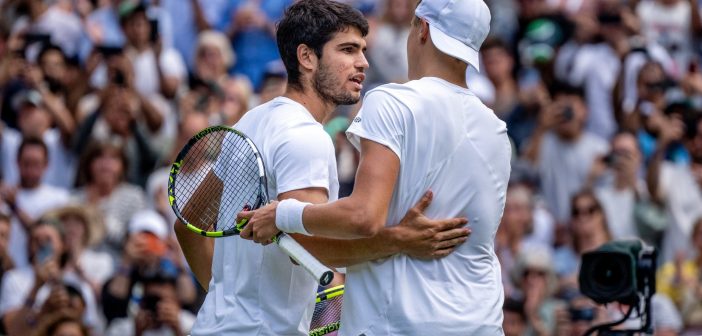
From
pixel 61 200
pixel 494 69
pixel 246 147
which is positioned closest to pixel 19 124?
pixel 61 200

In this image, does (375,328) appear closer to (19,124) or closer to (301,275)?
(301,275)

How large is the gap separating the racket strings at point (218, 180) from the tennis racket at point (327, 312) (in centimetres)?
64

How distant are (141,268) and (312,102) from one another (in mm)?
4897

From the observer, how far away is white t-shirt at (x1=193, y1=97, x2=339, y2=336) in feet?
19.1

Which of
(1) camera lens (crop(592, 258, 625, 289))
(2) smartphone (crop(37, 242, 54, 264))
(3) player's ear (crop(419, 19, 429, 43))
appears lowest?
(2) smartphone (crop(37, 242, 54, 264))

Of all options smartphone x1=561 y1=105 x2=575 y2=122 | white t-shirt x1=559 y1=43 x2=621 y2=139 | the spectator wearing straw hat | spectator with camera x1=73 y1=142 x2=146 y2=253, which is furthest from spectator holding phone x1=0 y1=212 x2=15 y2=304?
white t-shirt x1=559 y1=43 x2=621 y2=139

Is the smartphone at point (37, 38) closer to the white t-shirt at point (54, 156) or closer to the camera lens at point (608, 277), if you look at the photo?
the white t-shirt at point (54, 156)

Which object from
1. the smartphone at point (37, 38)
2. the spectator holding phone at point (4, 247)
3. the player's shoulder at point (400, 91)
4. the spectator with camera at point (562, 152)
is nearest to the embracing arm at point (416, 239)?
the player's shoulder at point (400, 91)

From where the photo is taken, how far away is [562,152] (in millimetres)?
13195

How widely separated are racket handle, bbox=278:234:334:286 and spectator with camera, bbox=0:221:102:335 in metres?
4.63

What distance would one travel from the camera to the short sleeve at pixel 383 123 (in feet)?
18.3

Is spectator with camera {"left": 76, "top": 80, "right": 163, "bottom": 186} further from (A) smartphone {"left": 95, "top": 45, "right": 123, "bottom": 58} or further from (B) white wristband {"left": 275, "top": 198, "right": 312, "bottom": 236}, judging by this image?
(B) white wristband {"left": 275, "top": 198, "right": 312, "bottom": 236}

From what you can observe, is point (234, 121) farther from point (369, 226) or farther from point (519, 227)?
point (369, 226)

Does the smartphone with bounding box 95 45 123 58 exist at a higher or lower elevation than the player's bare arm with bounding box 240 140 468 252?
lower
